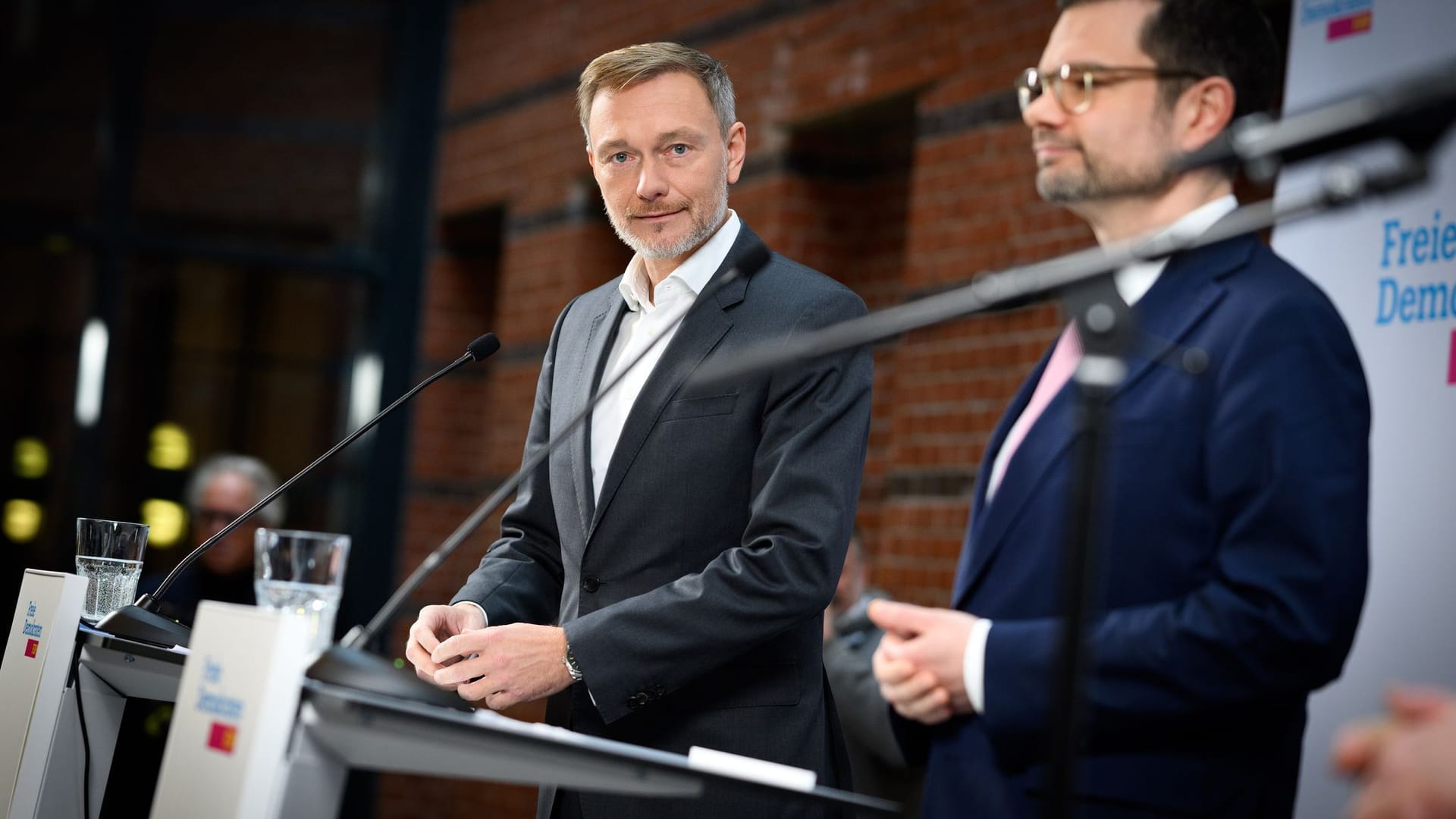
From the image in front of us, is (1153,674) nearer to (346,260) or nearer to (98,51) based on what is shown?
(346,260)

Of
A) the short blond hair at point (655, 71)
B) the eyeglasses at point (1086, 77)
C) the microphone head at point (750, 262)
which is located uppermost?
the short blond hair at point (655, 71)

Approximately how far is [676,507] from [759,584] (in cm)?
20

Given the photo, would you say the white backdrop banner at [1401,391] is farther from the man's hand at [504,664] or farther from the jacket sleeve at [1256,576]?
the man's hand at [504,664]

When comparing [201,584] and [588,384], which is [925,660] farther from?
[201,584]

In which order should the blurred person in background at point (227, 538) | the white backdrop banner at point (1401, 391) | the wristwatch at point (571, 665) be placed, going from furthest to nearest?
the blurred person in background at point (227, 538), the white backdrop banner at point (1401, 391), the wristwatch at point (571, 665)

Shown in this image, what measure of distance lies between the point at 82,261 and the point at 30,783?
5.29 m

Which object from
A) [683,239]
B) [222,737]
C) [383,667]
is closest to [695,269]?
[683,239]

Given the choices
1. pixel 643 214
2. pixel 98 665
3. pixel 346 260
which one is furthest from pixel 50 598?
pixel 346 260

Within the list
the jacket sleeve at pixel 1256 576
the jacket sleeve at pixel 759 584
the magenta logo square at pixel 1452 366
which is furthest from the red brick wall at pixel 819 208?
the jacket sleeve at pixel 1256 576

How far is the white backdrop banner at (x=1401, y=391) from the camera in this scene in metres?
2.51

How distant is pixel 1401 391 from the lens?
2.58m

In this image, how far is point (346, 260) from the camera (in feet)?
22.8

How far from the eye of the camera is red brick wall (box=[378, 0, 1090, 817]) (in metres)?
4.09

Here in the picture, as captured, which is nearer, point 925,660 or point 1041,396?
point 925,660
